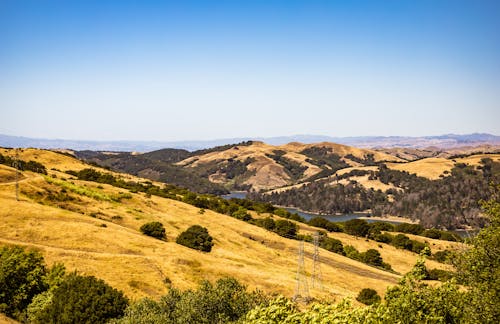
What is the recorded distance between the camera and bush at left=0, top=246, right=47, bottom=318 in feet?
112

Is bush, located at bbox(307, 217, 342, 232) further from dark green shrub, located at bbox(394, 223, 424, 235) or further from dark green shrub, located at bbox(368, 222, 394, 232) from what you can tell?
dark green shrub, located at bbox(394, 223, 424, 235)

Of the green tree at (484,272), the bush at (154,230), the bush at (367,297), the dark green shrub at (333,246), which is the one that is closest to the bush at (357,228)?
the dark green shrub at (333,246)

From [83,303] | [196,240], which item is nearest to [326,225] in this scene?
[196,240]

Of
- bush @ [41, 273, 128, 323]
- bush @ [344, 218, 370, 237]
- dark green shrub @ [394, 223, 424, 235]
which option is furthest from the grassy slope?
dark green shrub @ [394, 223, 424, 235]

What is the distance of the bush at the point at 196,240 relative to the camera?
219 feet

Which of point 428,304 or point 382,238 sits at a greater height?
point 428,304

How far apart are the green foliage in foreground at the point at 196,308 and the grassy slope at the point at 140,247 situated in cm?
1318

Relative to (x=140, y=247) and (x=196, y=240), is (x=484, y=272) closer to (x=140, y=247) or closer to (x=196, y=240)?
Result: (x=140, y=247)

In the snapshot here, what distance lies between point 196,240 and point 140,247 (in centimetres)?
1400

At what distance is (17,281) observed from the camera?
35.4 m

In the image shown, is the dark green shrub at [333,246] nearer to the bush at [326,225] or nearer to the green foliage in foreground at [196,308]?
the bush at [326,225]

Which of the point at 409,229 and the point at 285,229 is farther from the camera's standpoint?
the point at 409,229

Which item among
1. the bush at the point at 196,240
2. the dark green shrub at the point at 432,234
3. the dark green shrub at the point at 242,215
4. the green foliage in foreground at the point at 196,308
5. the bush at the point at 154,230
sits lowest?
the dark green shrub at the point at 432,234

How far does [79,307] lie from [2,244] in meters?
21.7
